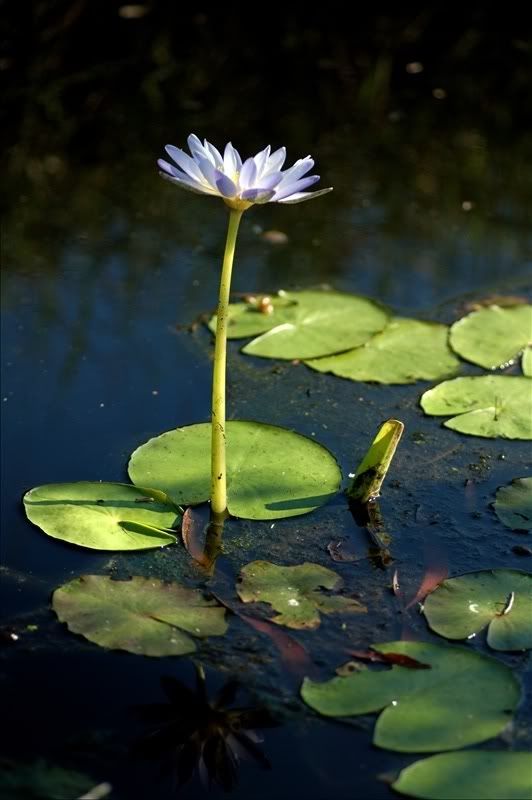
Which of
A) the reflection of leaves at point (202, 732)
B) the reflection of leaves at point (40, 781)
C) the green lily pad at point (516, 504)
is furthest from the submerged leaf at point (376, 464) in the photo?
the reflection of leaves at point (40, 781)

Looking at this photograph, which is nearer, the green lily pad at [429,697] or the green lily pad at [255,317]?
the green lily pad at [429,697]

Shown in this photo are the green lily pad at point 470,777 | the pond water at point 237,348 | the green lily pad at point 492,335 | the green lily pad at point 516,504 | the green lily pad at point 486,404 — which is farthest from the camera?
the green lily pad at point 492,335

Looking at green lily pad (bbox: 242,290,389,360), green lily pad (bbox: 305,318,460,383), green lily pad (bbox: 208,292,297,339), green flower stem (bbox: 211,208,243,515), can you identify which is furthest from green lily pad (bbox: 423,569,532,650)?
green lily pad (bbox: 208,292,297,339)

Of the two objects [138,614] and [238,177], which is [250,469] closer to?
[138,614]

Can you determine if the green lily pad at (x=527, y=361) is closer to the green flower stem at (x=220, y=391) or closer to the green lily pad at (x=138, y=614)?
the green flower stem at (x=220, y=391)

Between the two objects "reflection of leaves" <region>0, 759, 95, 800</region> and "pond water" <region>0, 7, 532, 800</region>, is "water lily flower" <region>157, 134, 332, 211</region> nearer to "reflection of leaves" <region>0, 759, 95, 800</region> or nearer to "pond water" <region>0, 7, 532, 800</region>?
"pond water" <region>0, 7, 532, 800</region>

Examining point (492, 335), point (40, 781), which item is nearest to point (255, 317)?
point (492, 335)
